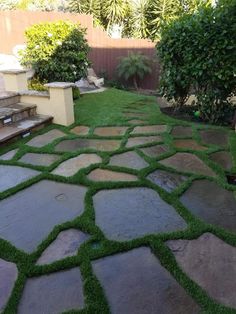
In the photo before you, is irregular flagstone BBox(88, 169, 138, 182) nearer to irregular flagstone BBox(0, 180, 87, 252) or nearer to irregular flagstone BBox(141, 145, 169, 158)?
irregular flagstone BBox(0, 180, 87, 252)

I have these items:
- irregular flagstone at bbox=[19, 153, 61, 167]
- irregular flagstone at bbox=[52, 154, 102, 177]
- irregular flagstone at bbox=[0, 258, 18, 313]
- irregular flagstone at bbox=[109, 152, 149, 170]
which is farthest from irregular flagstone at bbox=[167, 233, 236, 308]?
irregular flagstone at bbox=[19, 153, 61, 167]

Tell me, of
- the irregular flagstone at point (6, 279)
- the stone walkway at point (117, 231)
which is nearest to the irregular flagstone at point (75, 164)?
the stone walkway at point (117, 231)

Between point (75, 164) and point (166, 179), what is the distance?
0.96 meters

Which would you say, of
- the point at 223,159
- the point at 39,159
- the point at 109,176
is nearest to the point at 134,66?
the point at 223,159

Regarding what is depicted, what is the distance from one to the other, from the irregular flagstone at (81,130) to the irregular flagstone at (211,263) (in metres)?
2.55

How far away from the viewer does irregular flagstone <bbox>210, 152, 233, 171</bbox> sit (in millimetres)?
2924

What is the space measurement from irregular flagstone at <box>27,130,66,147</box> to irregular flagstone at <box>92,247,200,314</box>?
226 cm

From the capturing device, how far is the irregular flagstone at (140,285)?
1371mm

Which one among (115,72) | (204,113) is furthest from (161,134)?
(115,72)

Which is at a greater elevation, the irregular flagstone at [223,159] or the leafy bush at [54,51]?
the leafy bush at [54,51]

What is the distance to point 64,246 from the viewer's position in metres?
1.77

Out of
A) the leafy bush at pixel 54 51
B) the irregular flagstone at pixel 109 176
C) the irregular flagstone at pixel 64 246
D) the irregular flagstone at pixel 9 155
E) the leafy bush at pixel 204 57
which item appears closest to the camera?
the irregular flagstone at pixel 64 246

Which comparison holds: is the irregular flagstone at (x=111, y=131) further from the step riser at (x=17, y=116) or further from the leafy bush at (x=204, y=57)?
the leafy bush at (x=204, y=57)

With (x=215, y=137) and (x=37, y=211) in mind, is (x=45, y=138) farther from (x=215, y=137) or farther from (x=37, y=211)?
(x=215, y=137)
